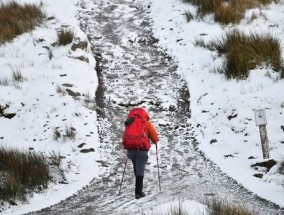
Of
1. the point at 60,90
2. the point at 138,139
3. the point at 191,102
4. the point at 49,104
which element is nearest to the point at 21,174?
the point at 138,139

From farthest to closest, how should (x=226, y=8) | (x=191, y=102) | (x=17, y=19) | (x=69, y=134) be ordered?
(x=17, y=19), (x=226, y=8), (x=191, y=102), (x=69, y=134)

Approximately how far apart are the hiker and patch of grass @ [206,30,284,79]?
3257mm

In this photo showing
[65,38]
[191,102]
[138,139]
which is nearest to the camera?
[138,139]

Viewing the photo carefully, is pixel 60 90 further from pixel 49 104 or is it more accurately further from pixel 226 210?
pixel 226 210

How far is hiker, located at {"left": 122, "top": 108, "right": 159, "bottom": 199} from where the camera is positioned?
18.6 ft

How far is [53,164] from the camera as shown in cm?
665

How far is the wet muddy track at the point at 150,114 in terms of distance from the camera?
5672mm

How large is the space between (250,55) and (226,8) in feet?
8.95

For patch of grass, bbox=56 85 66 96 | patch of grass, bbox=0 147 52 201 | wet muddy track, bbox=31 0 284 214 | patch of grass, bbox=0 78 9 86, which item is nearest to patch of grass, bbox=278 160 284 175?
wet muddy track, bbox=31 0 284 214

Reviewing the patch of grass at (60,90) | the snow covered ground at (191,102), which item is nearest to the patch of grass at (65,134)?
the snow covered ground at (191,102)

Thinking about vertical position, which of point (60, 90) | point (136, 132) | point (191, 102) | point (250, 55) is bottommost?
point (136, 132)

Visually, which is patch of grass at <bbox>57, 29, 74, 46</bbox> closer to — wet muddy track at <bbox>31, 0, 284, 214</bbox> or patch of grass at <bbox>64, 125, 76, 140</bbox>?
wet muddy track at <bbox>31, 0, 284, 214</bbox>

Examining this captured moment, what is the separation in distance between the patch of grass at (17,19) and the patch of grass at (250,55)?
5506mm

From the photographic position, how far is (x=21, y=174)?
247 inches
